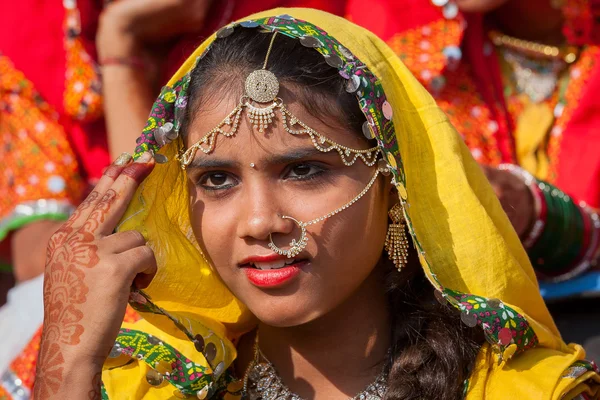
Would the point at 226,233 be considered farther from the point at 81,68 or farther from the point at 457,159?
the point at 81,68

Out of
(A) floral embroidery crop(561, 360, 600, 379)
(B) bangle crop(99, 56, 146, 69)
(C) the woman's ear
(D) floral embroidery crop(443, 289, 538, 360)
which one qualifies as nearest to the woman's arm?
(B) bangle crop(99, 56, 146, 69)

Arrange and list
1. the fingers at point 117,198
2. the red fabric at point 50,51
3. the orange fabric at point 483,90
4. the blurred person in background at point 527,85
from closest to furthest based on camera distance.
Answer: the fingers at point 117,198 → the blurred person in background at point 527,85 → the orange fabric at point 483,90 → the red fabric at point 50,51

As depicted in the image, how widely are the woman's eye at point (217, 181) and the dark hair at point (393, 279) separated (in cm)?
14

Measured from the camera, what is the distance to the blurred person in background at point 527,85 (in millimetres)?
3211

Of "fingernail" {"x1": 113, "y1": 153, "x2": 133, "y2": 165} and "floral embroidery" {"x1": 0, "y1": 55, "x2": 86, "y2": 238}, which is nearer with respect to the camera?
"fingernail" {"x1": 113, "y1": 153, "x2": 133, "y2": 165}

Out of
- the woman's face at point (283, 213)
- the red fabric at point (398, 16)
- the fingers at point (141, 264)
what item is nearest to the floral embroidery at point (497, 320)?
the woman's face at point (283, 213)

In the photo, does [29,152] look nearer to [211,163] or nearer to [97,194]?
[97,194]

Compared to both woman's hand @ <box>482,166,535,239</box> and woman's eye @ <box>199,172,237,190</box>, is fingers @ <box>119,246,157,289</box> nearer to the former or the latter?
woman's eye @ <box>199,172,237,190</box>

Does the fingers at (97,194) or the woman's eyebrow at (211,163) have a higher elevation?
the woman's eyebrow at (211,163)

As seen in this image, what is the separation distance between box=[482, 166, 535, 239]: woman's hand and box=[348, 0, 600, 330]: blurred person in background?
0.11 meters

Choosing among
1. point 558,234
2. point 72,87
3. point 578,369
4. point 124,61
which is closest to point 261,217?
point 578,369

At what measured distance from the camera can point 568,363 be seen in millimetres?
2193

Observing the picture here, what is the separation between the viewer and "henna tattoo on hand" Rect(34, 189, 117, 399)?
6.81 ft

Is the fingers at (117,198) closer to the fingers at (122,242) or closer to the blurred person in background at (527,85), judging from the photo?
the fingers at (122,242)
